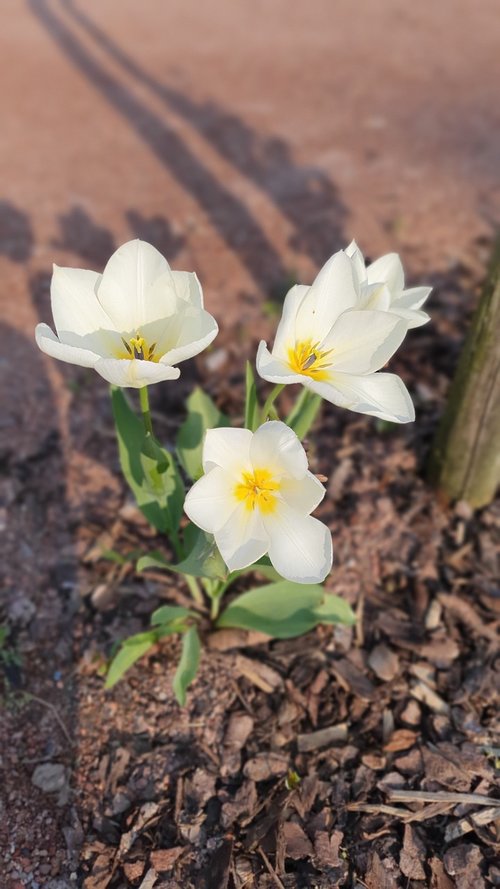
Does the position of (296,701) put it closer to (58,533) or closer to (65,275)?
(58,533)

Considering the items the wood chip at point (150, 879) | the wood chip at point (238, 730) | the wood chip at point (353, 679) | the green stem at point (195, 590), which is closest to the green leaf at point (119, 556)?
the green stem at point (195, 590)

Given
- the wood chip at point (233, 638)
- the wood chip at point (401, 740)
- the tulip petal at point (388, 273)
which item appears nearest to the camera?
the tulip petal at point (388, 273)

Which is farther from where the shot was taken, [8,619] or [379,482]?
[379,482]

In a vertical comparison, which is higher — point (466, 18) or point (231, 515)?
point (466, 18)

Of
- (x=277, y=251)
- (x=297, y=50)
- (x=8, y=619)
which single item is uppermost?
(x=297, y=50)

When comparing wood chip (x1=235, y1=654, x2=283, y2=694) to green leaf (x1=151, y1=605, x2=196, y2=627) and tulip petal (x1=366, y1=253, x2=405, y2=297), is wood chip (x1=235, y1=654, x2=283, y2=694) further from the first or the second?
tulip petal (x1=366, y1=253, x2=405, y2=297)

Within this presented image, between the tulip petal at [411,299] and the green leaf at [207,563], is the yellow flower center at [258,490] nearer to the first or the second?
the green leaf at [207,563]

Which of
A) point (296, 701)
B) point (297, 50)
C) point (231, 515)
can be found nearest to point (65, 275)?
point (231, 515)

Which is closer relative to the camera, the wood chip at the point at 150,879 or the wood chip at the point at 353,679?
the wood chip at the point at 150,879
